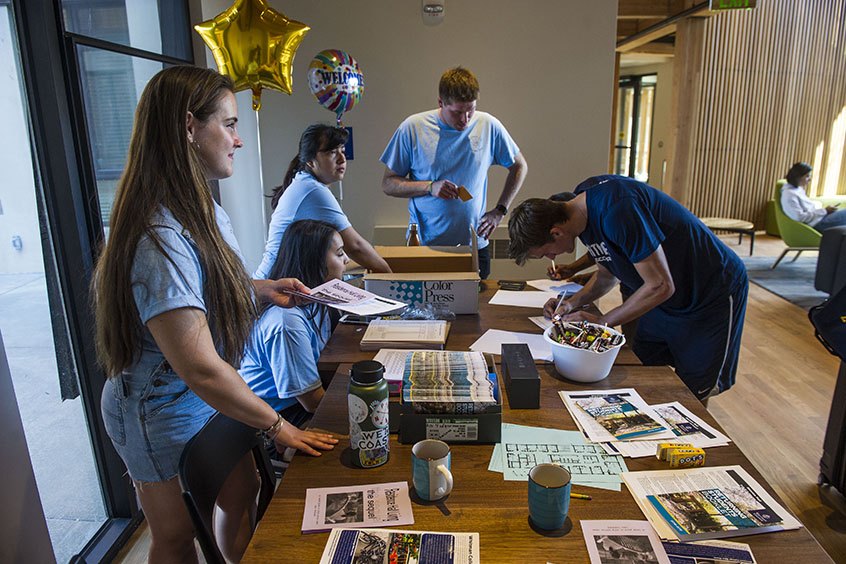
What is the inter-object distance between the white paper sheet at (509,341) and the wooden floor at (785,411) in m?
Result: 1.27

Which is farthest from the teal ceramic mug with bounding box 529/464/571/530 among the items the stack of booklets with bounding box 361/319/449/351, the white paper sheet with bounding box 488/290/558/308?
the white paper sheet with bounding box 488/290/558/308

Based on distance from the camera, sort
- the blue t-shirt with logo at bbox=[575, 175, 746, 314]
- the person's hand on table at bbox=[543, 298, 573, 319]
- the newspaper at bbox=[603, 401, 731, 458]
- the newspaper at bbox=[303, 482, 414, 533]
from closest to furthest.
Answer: the newspaper at bbox=[303, 482, 414, 533], the newspaper at bbox=[603, 401, 731, 458], the blue t-shirt with logo at bbox=[575, 175, 746, 314], the person's hand on table at bbox=[543, 298, 573, 319]

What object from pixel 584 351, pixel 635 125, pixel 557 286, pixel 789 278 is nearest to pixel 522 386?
pixel 584 351

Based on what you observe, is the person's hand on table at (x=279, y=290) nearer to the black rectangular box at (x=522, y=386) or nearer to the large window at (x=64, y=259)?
the black rectangular box at (x=522, y=386)

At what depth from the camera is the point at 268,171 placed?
4.52m

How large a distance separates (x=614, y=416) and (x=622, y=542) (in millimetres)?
474

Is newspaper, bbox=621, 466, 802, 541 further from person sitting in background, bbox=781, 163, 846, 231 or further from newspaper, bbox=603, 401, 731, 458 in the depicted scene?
person sitting in background, bbox=781, 163, 846, 231

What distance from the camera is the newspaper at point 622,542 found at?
99cm

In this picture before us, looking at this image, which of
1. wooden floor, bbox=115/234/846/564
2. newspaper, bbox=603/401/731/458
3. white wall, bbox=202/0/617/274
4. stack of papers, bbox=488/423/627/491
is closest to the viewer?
stack of papers, bbox=488/423/627/491

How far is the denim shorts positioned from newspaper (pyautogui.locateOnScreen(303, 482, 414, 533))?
377 millimetres

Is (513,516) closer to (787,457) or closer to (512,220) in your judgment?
(512,220)

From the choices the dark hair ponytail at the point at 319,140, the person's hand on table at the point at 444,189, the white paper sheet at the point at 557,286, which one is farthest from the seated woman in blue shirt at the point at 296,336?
the white paper sheet at the point at 557,286

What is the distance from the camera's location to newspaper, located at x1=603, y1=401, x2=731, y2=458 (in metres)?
1.32

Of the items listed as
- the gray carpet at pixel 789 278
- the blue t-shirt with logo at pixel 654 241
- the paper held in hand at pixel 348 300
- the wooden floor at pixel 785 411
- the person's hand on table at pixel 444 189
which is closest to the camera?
the paper held in hand at pixel 348 300
